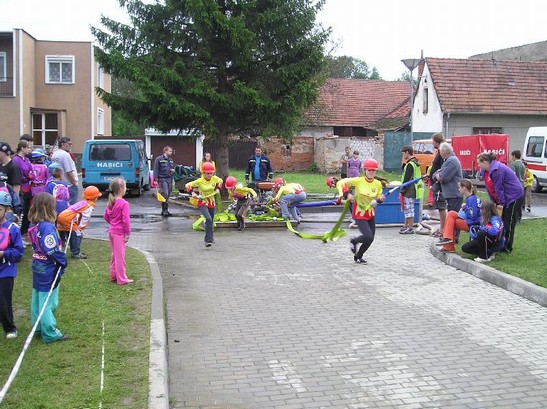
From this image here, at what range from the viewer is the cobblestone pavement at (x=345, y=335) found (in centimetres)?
525

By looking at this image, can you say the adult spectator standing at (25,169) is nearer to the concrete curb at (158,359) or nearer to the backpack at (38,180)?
the backpack at (38,180)

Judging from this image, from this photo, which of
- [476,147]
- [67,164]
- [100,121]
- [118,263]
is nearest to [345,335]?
[118,263]

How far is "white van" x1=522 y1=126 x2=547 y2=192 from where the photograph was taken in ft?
85.7

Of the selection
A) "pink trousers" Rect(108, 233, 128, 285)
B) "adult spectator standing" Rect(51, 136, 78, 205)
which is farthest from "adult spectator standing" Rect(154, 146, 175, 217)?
"pink trousers" Rect(108, 233, 128, 285)

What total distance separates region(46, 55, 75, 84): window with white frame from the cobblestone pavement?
2871cm

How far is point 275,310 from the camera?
7.83m

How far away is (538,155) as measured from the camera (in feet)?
86.6

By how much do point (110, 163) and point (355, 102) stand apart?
27.7m

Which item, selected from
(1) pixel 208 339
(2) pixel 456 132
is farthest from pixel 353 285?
(2) pixel 456 132

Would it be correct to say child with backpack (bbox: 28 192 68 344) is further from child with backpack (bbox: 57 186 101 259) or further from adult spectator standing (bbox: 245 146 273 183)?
adult spectator standing (bbox: 245 146 273 183)

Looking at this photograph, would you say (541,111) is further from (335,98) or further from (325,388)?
(325,388)

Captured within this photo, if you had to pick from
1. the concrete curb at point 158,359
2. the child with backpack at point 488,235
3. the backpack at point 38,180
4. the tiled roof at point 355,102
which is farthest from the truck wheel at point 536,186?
the concrete curb at point 158,359

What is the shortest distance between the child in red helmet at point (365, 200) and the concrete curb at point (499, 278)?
1377 millimetres

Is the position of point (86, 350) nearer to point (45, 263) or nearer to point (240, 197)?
point (45, 263)
